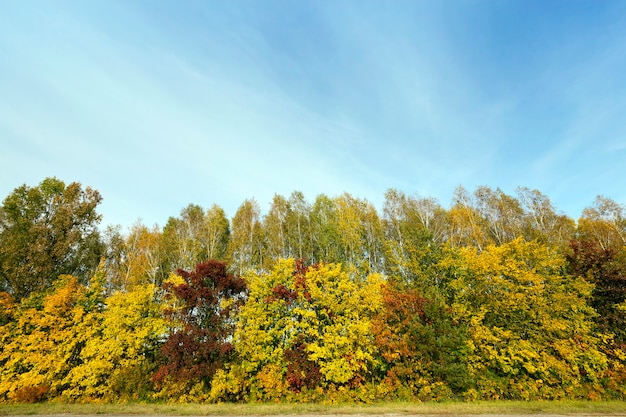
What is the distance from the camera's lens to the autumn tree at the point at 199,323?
564 inches

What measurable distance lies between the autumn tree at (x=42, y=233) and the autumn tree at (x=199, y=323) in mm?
11735

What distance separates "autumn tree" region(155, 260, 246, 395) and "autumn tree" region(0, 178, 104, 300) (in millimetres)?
11735

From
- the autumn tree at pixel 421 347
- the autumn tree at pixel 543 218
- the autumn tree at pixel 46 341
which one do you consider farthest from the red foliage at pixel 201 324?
the autumn tree at pixel 543 218

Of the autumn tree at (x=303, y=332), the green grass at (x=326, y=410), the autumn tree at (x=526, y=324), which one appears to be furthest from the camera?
the autumn tree at (x=526, y=324)

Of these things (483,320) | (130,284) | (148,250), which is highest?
(148,250)

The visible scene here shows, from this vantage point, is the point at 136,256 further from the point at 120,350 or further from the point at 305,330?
the point at 305,330

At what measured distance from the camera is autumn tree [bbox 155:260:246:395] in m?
14.3

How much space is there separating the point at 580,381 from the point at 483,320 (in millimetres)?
5043

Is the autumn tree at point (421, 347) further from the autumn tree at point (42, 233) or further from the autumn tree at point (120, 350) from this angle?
the autumn tree at point (42, 233)

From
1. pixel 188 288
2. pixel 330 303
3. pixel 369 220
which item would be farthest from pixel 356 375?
pixel 369 220

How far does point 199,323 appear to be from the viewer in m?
15.3

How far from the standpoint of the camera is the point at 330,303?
53.9ft

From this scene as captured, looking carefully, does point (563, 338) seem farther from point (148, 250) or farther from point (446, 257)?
point (148, 250)

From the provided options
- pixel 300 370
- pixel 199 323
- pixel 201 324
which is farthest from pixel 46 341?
pixel 300 370
